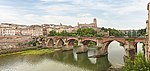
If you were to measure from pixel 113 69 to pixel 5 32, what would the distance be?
89776 millimetres

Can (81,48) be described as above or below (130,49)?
below

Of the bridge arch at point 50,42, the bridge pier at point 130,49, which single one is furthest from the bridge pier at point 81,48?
the bridge arch at point 50,42

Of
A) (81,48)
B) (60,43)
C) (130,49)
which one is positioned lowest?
(81,48)

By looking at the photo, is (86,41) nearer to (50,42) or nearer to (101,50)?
(101,50)

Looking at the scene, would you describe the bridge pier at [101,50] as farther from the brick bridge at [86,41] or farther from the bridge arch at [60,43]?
the bridge arch at [60,43]

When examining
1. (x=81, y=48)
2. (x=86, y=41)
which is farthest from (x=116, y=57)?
(x=86, y=41)

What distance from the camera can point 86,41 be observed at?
194 feet

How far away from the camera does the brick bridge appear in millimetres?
43875

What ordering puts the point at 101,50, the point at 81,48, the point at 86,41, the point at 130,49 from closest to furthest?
the point at 130,49, the point at 101,50, the point at 81,48, the point at 86,41

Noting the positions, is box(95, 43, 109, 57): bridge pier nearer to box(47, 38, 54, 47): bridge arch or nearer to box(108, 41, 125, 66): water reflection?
box(108, 41, 125, 66): water reflection

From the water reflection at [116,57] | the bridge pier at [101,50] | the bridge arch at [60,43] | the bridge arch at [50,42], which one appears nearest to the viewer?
the water reflection at [116,57]

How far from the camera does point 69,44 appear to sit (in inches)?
2635

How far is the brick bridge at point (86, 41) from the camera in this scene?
43.9 metres

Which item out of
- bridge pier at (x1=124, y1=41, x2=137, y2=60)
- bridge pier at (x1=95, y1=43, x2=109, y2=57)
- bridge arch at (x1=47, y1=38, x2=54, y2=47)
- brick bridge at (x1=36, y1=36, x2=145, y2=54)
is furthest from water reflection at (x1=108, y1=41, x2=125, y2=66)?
bridge arch at (x1=47, y1=38, x2=54, y2=47)
